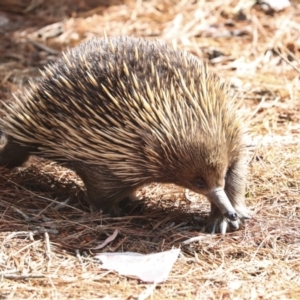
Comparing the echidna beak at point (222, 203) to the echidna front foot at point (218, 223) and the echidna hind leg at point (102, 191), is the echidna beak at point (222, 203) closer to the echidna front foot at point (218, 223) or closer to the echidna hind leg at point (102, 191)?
the echidna front foot at point (218, 223)

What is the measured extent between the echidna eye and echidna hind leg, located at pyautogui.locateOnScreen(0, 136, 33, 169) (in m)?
1.27

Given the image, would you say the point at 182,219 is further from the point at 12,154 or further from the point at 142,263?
the point at 12,154

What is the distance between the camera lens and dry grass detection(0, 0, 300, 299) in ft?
11.2

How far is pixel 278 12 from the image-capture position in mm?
8070

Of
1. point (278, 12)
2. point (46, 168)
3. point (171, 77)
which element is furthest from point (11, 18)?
point (171, 77)

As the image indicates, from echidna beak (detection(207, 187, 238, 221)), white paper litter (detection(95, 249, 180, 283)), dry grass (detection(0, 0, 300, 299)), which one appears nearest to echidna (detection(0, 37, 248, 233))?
echidna beak (detection(207, 187, 238, 221))

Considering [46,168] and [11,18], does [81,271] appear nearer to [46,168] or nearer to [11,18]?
[46,168]

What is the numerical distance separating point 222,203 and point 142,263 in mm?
557

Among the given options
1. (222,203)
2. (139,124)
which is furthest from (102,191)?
(222,203)

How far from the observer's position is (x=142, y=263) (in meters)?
3.62

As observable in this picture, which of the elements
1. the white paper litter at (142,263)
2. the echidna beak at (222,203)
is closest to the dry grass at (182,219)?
the white paper litter at (142,263)

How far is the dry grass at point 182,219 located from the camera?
341cm

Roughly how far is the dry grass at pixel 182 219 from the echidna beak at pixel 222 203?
0.71ft

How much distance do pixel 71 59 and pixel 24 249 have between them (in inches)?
49.7
